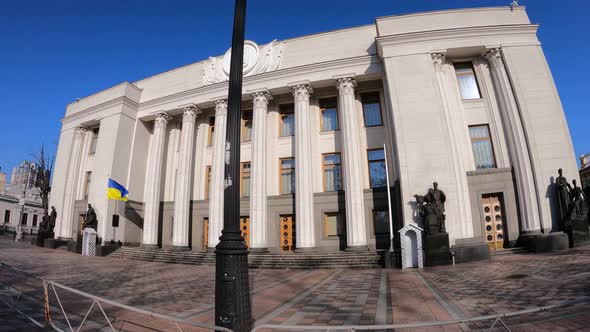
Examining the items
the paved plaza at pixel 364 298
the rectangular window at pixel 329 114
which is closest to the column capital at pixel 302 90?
the rectangular window at pixel 329 114

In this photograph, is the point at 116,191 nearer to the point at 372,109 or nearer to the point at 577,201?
the point at 372,109

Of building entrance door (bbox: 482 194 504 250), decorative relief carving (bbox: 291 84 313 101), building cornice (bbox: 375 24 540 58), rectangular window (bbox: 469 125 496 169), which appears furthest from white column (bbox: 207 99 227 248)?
building entrance door (bbox: 482 194 504 250)

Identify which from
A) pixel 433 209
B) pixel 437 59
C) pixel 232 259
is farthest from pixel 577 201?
pixel 232 259

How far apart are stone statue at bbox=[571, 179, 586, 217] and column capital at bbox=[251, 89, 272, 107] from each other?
1589 cm

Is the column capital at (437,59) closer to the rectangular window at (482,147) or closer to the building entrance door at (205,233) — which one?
the rectangular window at (482,147)

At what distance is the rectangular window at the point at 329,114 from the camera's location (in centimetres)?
2003

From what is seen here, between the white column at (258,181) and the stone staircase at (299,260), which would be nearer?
the stone staircase at (299,260)

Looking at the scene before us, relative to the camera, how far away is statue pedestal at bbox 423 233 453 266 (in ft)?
43.0

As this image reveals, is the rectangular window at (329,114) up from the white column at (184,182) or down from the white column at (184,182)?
up

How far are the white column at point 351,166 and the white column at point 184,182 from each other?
1036cm

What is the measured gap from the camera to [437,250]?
1323 centimetres

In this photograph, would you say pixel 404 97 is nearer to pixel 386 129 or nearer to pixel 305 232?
pixel 386 129

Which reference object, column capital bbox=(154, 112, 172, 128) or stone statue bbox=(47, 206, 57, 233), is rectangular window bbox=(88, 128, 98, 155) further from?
column capital bbox=(154, 112, 172, 128)

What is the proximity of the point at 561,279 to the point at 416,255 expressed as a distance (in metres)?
6.52
